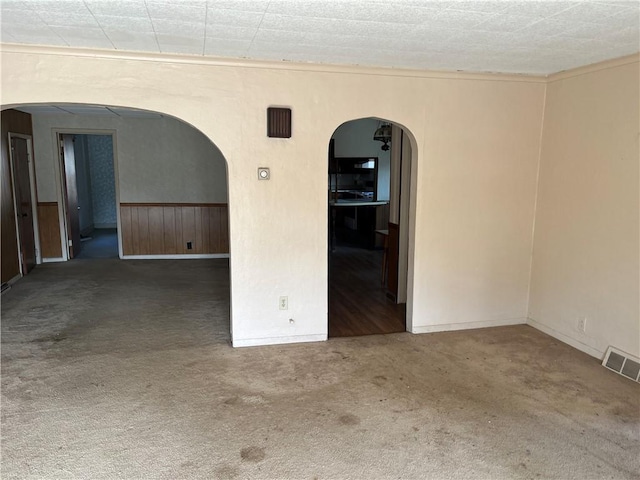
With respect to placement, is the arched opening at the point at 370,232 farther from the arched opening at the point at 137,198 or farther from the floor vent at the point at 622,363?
the arched opening at the point at 137,198

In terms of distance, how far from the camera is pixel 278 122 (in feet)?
11.7

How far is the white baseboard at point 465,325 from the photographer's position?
164 inches

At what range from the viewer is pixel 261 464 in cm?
233

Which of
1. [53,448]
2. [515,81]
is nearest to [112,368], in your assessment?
[53,448]

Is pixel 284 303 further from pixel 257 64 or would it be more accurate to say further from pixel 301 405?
pixel 257 64

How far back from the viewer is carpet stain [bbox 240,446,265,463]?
2.37 metres

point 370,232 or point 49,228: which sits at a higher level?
point 49,228

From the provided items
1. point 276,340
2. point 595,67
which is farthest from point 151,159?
point 595,67

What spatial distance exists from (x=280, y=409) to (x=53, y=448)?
1.27 meters

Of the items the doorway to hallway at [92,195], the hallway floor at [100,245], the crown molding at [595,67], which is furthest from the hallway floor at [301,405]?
the doorway to hallway at [92,195]

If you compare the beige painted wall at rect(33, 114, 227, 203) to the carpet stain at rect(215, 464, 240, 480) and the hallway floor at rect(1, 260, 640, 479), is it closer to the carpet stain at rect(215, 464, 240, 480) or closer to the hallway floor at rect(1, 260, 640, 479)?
the hallway floor at rect(1, 260, 640, 479)

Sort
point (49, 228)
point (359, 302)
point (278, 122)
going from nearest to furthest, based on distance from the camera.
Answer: point (278, 122) < point (359, 302) < point (49, 228)

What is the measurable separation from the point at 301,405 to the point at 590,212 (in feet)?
8.94

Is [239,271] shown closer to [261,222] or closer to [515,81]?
[261,222]
